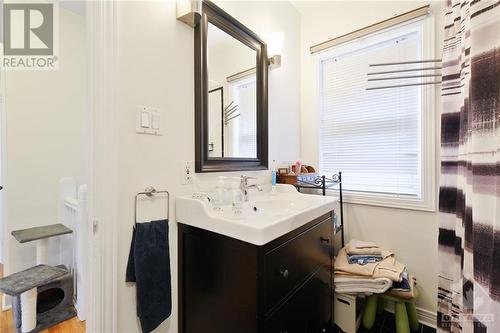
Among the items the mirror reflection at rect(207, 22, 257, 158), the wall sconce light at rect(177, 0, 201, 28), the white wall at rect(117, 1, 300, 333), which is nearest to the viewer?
the white wall at rect(117, 1, 300, 333)

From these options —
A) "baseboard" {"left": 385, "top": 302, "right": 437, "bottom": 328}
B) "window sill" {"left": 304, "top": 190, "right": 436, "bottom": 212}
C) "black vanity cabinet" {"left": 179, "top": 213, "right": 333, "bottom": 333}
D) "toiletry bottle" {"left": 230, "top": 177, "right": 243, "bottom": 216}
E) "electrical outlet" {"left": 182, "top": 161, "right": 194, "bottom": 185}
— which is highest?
"electrical outlet" {"left": 182, "top": 161, "right": 194, "bottom": 185}

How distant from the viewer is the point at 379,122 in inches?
72.4

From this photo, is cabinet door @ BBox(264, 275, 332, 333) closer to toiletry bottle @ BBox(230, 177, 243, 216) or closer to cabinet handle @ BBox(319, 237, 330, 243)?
cabinet handle @ BBox(319, 237, 330, 243)

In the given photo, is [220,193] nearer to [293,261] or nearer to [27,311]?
[293,261]

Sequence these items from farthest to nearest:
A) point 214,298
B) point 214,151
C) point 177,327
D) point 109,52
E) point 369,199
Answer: point 369,199 < point 214,151 < point 177,327 < point 214,298 < point 109,52

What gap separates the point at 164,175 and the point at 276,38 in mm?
1337

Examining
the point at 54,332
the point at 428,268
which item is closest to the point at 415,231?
the point at 428,268

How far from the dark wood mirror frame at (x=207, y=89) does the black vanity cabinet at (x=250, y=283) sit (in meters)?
0.41

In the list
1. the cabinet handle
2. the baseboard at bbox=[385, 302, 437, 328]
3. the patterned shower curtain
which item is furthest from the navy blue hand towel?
the baseboard at bbox=[385, 302, 437, 328]

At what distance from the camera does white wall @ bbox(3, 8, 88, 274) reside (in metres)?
1.87

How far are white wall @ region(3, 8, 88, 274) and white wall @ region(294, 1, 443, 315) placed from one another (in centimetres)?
187

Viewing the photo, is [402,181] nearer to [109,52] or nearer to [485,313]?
[485,313]

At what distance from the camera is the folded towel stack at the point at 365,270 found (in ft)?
4.55

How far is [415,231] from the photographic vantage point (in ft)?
5.51
